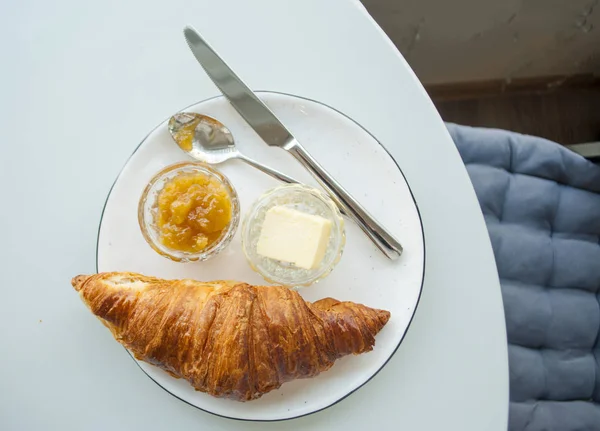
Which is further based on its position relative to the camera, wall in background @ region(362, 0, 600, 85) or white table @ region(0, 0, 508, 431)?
wall in background @ region(362, 0, 600, 85)

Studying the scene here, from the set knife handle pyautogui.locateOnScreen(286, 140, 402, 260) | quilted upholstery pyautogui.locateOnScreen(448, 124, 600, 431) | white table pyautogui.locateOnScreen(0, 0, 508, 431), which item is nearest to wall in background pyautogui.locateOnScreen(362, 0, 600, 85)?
quilted upholstery pyautogui.locateOnScreen(448, 124, 600, 431)

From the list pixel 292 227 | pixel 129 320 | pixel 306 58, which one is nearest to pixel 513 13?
pixel 306 58

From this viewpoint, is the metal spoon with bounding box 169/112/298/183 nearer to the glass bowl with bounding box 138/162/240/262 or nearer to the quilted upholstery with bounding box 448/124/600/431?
the glass bowl with bounding box 138/162/240/262

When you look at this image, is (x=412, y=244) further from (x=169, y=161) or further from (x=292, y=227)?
(x=169, y=161)

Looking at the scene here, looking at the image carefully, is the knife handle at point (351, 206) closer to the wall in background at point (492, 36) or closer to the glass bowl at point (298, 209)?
the glass bowl at point (298, 209)

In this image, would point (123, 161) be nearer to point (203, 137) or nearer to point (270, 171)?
point (203, 137)

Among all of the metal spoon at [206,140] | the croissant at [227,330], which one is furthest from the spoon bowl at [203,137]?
the croissant at [227,330]
